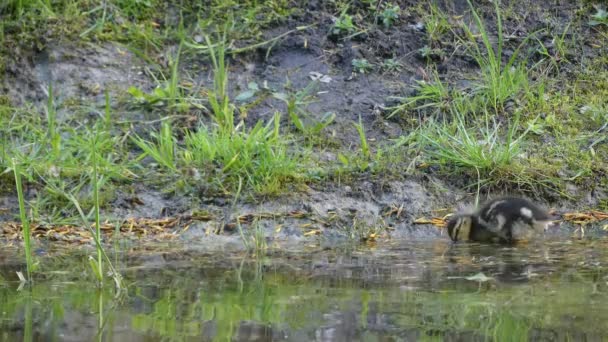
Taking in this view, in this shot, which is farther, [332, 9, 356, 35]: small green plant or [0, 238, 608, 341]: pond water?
[332, 9, 356, 35]: small green plant

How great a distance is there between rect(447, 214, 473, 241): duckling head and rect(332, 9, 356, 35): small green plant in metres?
2.81

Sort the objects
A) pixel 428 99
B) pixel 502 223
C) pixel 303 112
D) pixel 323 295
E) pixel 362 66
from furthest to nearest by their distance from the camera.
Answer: pixel 362 66 < pixel 428 99 < pixel 303 112 < pixel 502 223 < pixel 323 295

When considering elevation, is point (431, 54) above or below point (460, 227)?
above

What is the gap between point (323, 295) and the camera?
5.29m

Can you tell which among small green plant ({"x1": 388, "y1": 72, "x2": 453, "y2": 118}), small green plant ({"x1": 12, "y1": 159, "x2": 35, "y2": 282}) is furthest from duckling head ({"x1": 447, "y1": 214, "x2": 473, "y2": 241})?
small green plant ({"x1": 12, "y1": 159, "x2": 35, "y2": 282})

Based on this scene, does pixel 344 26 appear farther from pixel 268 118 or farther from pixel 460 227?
pixel 460 227

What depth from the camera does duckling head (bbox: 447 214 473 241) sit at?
277 inches

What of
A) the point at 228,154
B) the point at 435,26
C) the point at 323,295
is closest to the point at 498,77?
the point at 435,26

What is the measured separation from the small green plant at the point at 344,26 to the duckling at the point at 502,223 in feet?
9.02

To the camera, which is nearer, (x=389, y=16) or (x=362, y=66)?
(x=362, y=66)

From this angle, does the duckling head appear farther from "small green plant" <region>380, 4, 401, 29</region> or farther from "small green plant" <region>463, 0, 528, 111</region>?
"small green plant" <region>380, 4, 401, 29</region>

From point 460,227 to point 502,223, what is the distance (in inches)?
10.3

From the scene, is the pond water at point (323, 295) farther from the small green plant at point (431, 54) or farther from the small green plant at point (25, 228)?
the small green plant at point (431, 54)

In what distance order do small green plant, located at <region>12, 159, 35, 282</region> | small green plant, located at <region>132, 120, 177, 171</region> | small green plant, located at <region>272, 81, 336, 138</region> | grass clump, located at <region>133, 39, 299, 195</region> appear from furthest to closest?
1. small green plant, located at <region>272, 81, 336, 138</region>
2. small green plant, located at <region>132, 120, 177, 171</region>
3. grass clump, located at <region>133, 39, 299, 195</region>
4. small green plant, located at <region>12, 159, 35, 282</region>
